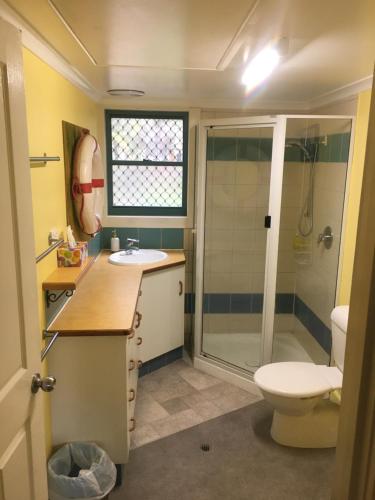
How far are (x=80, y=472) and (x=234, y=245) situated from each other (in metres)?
2.25

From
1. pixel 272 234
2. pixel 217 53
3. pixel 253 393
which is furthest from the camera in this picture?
pixel 253 393

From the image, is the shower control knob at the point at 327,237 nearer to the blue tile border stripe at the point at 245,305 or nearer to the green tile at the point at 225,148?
the blue tile border stripe at the point at 245,305

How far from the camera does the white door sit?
3.63 ft

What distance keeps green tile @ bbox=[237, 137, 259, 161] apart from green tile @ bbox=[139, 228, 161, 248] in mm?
983

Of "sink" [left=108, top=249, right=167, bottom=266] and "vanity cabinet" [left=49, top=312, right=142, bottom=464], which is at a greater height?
"sink" [left=108, top=249, right=167, bottom=266]

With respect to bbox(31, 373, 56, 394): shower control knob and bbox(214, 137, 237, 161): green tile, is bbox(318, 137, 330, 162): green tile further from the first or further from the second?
bbox(31, 373, 56, 394): shower control knob

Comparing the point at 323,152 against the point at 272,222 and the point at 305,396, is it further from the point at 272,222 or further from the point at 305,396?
the point at 305,396

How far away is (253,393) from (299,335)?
82cm

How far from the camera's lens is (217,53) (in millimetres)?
1938

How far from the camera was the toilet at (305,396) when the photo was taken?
2.36m

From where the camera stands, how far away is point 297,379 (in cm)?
245

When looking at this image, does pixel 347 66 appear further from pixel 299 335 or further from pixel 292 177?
pixel 299 335

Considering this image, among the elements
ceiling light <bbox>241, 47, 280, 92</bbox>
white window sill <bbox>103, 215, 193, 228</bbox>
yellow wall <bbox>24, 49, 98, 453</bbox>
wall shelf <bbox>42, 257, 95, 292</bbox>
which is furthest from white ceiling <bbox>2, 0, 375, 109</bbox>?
white window sill <bbox>103, 215, 193, 228</bbox>

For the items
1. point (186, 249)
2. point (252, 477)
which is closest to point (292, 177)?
point (186, 249)
